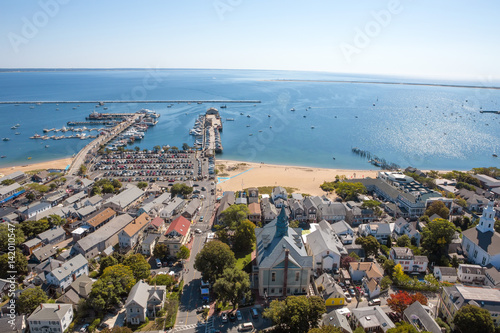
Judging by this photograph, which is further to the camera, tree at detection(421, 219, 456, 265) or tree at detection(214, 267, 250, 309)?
tree at detection(421, 219, 456, 265)

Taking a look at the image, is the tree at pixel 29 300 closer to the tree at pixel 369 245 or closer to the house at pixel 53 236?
the house at pixel 53 236

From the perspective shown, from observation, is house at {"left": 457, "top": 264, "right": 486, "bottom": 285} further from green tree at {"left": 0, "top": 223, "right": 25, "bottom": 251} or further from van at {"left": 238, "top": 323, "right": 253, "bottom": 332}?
green tree at {"left": 0, "top": 223, "right": 25, "bottom": 251}

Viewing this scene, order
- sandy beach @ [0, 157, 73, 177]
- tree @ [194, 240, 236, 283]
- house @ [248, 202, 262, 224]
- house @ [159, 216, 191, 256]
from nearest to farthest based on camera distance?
tree @ [194, 240, 236, 283], house @ [159, 216, 191, 256], house @ [248, 202, 262, 224], sandy beach @ [0, 157, 73, 177]

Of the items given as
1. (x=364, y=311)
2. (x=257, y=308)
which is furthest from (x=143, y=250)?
(x=364, y=311)

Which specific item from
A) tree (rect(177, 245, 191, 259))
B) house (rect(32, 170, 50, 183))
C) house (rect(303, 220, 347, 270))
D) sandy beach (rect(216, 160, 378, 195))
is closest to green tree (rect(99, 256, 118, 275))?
tree (rect(177, 245, 191, 259))

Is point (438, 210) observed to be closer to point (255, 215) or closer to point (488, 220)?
point (488, 220)

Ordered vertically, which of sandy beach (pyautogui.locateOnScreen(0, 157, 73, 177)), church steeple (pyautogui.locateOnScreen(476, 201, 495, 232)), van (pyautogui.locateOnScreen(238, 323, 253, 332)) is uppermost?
church steeple (pyautogui.locateOnScreen(476, 201, 495, 232))

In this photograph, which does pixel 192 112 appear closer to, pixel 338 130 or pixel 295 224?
pixel 338 130
